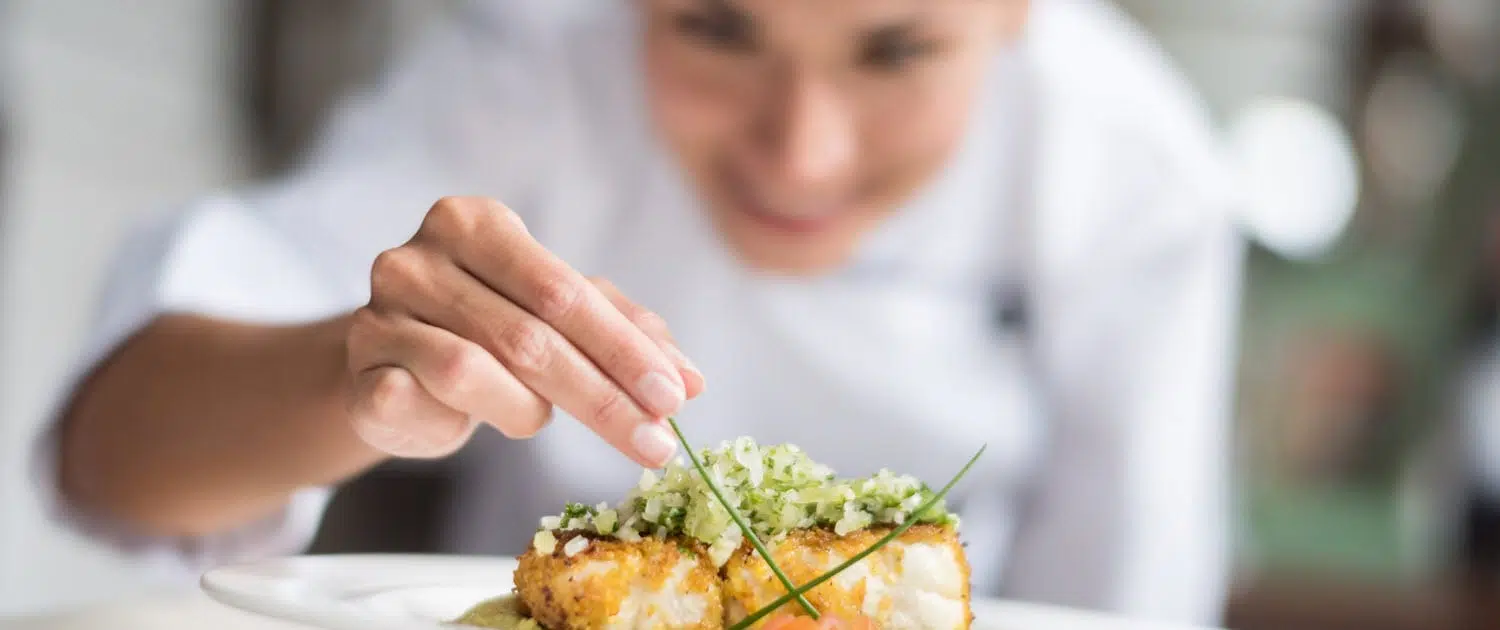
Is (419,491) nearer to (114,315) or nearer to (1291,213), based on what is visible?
(114,315)

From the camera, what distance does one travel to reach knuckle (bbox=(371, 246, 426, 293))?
539 millimetres

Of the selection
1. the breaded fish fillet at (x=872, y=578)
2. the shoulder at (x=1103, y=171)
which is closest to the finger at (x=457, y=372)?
the breaded fish fillet at (x=872, y=578)

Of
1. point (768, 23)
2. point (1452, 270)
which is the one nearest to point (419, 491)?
point (768, 23)

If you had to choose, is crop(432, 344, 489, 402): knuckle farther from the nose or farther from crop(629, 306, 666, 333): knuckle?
the nose

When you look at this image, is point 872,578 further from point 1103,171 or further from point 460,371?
point 1103,171

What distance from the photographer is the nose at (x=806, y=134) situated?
1.19 metres

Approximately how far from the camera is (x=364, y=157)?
131cm

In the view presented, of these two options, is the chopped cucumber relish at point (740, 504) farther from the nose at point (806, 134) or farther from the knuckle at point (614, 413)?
the nose at point (806, 134)

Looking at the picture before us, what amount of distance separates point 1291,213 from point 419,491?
1.97 metres

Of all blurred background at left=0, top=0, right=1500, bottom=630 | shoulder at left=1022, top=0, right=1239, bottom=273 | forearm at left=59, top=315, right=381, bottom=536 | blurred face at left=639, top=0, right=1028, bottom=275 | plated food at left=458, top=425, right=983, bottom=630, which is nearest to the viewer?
plated food at left=458, top=425, right=983, bottom=630

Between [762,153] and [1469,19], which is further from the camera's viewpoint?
[1469,19]

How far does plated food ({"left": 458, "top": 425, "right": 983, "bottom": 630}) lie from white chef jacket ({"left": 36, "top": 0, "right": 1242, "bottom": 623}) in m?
0.82

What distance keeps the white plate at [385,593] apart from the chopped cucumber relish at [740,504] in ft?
0.18

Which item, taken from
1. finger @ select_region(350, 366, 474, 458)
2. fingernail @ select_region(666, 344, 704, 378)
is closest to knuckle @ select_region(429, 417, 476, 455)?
finger @ select_region(350, 366, 474, 458)
